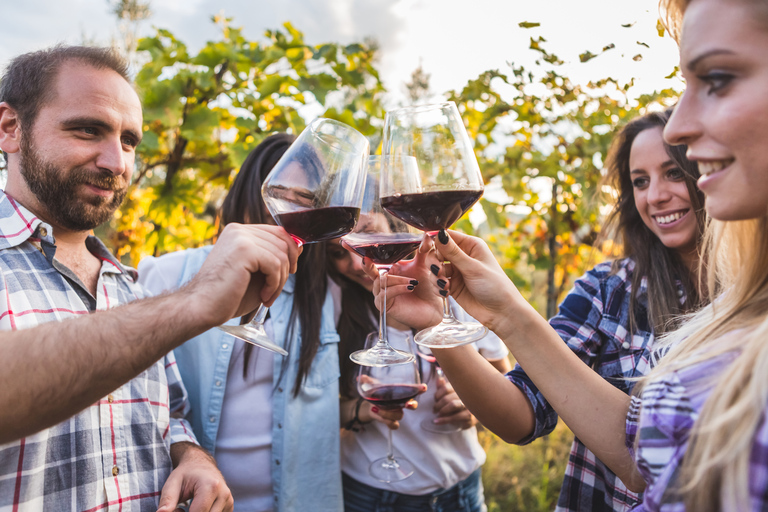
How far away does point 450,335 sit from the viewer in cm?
153

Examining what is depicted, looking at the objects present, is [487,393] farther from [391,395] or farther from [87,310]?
[87,310]

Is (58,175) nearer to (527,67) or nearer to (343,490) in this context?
(343,490)

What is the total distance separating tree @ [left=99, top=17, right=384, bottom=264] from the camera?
10.3ft

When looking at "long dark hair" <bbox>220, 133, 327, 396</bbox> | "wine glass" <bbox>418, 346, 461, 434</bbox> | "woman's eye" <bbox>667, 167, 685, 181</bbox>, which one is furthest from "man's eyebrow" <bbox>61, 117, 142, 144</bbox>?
"woman's eye" <bbox>667, 167, 685, 181</bbox>

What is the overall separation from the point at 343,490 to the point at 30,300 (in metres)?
1.63

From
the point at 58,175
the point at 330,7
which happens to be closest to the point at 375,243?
the point at 58,175

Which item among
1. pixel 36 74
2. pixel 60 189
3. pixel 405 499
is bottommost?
pixel 405 499

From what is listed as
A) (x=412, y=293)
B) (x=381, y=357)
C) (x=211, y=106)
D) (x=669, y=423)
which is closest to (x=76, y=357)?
(x=381, y=357)

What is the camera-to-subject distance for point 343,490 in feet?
8.01

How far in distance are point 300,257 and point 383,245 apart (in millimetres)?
1153

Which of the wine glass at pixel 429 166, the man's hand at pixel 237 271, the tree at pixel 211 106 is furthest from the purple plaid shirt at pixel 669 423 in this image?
the tree at pixel 211 106

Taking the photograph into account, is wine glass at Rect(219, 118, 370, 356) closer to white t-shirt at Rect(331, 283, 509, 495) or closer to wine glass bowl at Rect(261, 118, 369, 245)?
wine glass bowl at Rect(261, 118, 369, 245)

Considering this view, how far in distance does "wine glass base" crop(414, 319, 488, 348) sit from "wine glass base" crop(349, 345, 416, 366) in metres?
0.07

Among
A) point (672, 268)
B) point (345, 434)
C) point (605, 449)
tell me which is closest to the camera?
point (605, 449)
